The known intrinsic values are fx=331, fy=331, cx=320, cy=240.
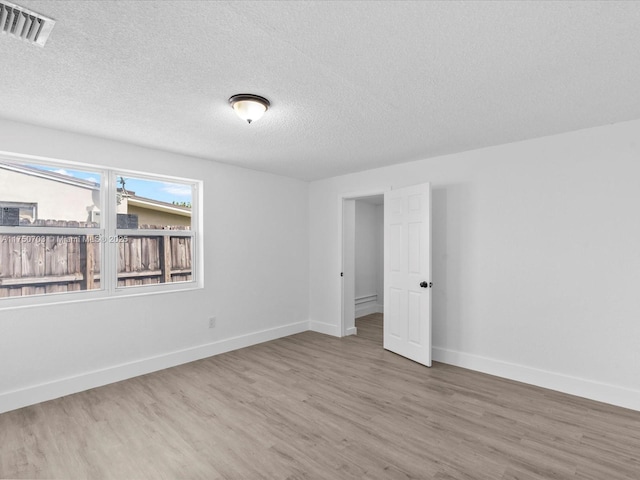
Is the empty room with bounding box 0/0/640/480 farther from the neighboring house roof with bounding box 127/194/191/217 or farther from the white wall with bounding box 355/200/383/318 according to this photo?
the white wall with bounding box 355/200/383/318

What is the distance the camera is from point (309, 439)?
93.7 inches

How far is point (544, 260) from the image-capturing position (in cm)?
329

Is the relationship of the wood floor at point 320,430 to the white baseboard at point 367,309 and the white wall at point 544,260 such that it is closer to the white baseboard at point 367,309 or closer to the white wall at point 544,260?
the white wall at point 544,260

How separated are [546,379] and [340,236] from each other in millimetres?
2996

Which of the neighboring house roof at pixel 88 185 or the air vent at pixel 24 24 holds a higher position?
the air vent at pixel 24 24

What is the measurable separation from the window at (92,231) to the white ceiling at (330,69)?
0.56 metres

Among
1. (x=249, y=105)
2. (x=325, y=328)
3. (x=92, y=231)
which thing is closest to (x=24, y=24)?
(x=249, y=105)

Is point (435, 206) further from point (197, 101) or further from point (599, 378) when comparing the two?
point (197, 101)

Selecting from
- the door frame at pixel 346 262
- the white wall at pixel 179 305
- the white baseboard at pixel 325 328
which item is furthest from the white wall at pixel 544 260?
the white wall at pixel 179 305

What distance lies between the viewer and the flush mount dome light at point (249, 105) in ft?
7.77

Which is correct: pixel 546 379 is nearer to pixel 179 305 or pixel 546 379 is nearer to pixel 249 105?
pixel 249 105

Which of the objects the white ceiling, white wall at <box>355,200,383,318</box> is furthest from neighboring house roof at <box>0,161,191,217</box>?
white wall at <box>355,200,383,318</box>

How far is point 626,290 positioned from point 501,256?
1.02m

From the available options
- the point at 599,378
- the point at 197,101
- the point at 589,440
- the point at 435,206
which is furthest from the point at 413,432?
the point at 197,101
